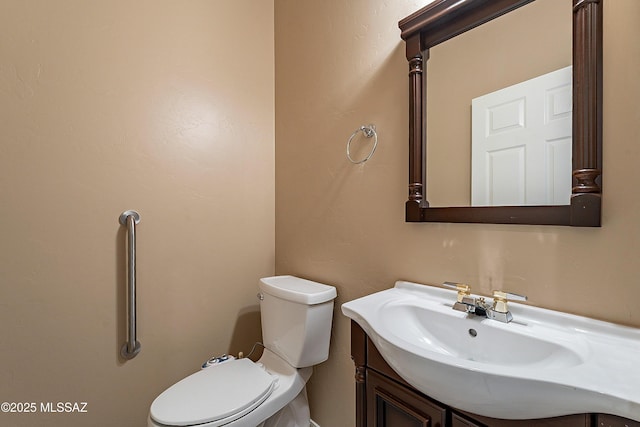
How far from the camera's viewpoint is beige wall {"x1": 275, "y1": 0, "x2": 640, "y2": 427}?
0.69 meters

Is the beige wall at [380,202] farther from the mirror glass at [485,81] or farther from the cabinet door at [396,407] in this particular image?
the cabinet door at [396,407]

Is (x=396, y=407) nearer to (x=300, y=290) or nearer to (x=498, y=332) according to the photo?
(x=498, y=332)

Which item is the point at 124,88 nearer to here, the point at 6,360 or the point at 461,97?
the point at 6,360

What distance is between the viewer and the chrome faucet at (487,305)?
79 centimetres

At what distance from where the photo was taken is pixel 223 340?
5.20 feet

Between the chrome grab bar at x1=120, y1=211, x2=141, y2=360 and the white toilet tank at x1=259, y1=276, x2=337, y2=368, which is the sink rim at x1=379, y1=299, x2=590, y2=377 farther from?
the chrome grab bar at x1=120, y1=211, x2=141, y2=360

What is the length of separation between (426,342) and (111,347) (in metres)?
1.31

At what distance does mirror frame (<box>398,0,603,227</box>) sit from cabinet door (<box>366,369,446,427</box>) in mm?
542

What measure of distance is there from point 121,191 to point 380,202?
1.14 m

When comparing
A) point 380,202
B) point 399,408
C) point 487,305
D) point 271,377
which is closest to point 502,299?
point 487,305

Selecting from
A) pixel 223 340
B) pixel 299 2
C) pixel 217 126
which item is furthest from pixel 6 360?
pixel 299 2

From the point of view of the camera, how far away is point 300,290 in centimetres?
131

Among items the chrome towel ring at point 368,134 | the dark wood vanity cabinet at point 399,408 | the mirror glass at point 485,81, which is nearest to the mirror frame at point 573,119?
the mirror glass at point 485,81

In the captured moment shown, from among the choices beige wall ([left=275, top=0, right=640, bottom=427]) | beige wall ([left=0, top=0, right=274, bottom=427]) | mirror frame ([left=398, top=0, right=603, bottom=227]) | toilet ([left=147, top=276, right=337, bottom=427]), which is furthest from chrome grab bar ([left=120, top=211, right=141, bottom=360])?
mirror frame ([left=398, top=0, right=603, bottom=227])
